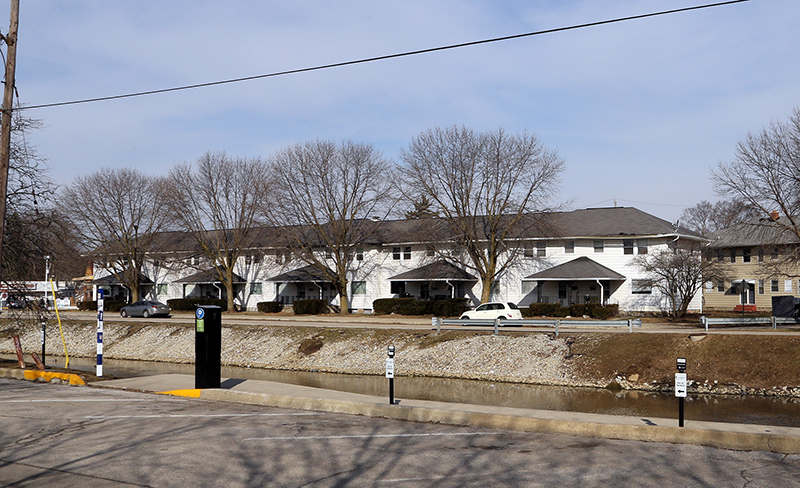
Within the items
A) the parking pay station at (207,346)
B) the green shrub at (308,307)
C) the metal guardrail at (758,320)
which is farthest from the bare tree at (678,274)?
the parking pay station at (207,346)

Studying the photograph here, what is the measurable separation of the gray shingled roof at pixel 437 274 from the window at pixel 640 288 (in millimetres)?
11002

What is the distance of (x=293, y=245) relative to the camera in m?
55.5

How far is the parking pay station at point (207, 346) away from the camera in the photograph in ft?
55.6

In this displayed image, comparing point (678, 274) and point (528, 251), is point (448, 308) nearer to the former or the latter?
point (528, 251)

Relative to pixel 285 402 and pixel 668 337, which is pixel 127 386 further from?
pixel 668 337

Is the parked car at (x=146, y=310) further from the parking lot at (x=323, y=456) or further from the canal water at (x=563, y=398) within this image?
the parking lot at (x=323, y=456)

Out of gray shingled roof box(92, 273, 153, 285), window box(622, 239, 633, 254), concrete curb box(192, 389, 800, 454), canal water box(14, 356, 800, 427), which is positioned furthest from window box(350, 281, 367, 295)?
concrete curb box(192, 389, 800, 454)

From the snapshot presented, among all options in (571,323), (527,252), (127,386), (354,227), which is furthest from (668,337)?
(354,227)

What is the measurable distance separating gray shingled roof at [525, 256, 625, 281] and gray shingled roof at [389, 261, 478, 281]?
481cm

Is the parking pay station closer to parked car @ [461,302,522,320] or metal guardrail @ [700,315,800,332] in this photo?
parked car @ [461,302,522,320]

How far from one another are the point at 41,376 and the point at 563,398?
16068mm

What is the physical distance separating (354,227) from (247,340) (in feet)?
68.2

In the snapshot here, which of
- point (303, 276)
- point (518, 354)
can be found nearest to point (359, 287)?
point (303, 276)

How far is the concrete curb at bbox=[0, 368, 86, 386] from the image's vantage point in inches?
763
